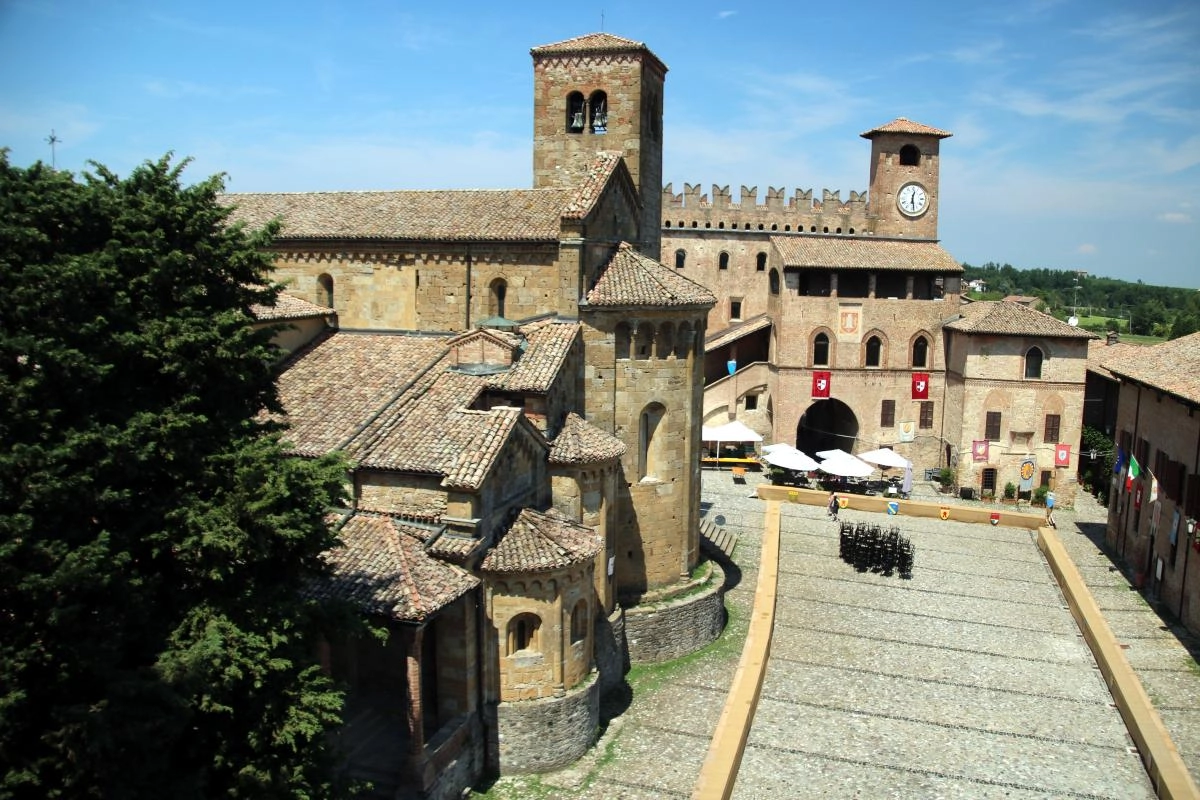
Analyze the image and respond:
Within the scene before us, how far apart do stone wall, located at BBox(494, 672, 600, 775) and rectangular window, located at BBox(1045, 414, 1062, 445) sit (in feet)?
108

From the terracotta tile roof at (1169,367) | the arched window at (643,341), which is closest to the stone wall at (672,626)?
the arched window at (643,341)

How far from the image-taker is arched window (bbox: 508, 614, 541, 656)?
1969cm

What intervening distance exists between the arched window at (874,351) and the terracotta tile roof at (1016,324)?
3823mm

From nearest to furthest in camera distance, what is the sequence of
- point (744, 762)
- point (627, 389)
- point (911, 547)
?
point (744, 762), point (627, 389), point (911, 547)

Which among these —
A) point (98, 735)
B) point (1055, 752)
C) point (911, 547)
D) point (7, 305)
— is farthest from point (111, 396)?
point (911, 547)

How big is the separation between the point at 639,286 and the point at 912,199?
107 ft

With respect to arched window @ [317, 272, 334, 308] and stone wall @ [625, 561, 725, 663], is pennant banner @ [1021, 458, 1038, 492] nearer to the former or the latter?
stone wall @ [625, 561, 725, 663]

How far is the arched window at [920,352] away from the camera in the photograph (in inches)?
1865

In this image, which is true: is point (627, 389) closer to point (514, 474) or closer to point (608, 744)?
point (514, 474)

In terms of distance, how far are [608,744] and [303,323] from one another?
46.4 ft

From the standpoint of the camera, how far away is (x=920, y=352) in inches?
1875

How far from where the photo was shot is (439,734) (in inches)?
Result: 707

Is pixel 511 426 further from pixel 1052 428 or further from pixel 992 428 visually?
pixel 1052 428

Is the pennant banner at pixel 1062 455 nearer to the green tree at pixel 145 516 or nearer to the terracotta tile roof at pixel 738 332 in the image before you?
the terracotta tile roof at pixel 738 332
